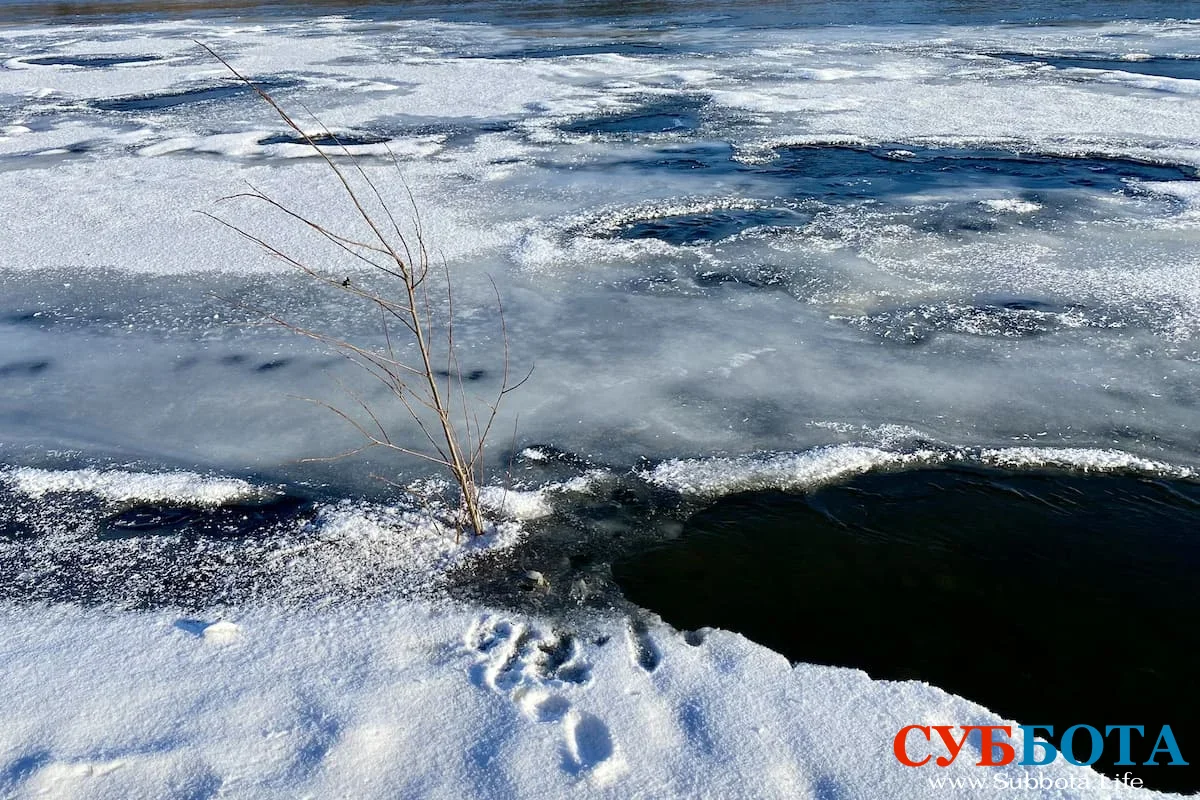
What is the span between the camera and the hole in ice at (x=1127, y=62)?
10062 mm

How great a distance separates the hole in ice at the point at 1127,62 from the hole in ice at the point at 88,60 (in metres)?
11.9

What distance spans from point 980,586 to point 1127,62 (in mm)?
10616

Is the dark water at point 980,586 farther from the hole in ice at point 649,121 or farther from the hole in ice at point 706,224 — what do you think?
the hole in ice at point 649,121

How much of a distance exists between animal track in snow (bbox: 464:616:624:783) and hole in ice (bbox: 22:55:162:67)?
13550mm

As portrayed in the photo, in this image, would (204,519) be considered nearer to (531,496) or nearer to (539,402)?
(531,496)

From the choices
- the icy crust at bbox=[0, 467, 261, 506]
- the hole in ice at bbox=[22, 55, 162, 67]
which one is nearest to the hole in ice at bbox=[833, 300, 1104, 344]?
the icy crust at bbox=[0, 467, 261, 506]

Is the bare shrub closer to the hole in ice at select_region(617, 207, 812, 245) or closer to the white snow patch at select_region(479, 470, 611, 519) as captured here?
the white snow patch at select_region(479, 470, 611, 519)

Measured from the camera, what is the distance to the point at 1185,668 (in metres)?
2.32

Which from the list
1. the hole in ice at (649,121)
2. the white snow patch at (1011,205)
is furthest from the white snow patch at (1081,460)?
the hole in ice at (649,121)

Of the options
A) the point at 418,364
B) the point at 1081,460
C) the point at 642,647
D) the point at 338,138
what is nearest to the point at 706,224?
the point at 418,364

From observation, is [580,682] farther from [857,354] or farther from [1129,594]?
[857,354]

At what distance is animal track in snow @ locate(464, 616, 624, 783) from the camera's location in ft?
6.39

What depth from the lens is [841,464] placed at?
311cm

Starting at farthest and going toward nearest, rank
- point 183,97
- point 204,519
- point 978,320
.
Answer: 1. point 183,97
2. point 978,320
3. point 204,519
